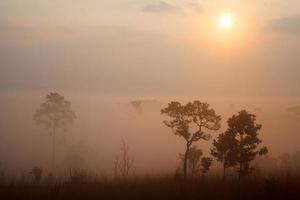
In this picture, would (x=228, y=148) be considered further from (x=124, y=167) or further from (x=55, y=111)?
(x=55, y=111)

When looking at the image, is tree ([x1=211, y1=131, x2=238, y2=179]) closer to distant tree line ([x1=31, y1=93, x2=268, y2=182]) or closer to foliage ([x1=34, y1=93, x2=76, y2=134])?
distant tree line ([x1=31, y1=93, x2=268, y2=182])

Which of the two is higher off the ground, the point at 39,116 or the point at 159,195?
the point at 39,116

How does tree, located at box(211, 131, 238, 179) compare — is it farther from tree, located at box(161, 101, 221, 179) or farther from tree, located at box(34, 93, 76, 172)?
tree, located at box(34, 93, 76, 172)

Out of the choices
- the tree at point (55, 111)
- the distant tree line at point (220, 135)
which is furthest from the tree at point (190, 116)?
the tree at point (55, 111)

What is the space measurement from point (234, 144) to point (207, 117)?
13.1 feet

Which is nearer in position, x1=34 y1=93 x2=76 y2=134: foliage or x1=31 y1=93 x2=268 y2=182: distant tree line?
x1=31 y1=93 x2=268 y2=182: distant tree line

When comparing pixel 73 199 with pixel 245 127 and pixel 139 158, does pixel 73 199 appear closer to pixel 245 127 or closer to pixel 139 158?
pixel 245 127

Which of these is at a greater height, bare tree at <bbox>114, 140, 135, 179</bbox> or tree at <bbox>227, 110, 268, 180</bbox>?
tree at <bbox>227, 110, 268, 180</bbox>

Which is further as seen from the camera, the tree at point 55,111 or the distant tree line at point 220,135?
the tree at point 55,111

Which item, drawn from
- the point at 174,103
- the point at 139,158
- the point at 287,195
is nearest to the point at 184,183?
the point at 287,195

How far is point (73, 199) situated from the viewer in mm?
27203

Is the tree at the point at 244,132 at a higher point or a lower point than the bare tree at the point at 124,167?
higher

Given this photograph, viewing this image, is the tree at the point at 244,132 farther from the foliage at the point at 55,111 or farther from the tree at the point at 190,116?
the foliage at the point at 55,111

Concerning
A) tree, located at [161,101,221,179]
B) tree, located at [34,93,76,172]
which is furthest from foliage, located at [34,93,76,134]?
tree, located at [161,101,221,179]
